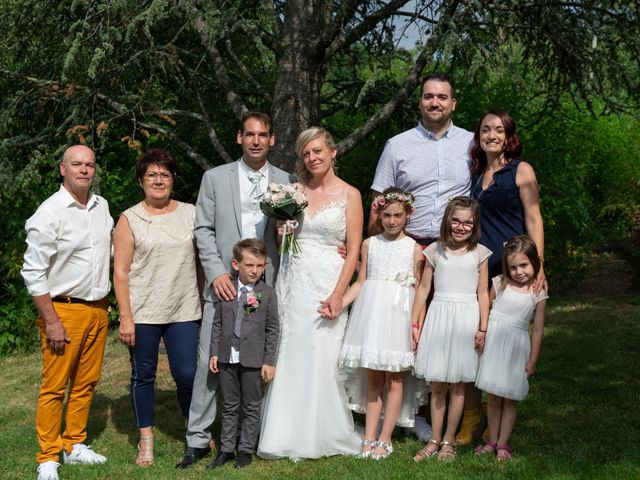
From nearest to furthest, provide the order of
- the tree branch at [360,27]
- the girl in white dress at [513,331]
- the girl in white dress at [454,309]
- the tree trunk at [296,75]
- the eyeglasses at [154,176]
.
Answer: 1. the girl in white dress at [513,331]
2. the girl in white dress at [454,309]
3. the eyeglasses at [154,176]
4. the tree trunk at [296,75]
5. the tree branch at [360,27]

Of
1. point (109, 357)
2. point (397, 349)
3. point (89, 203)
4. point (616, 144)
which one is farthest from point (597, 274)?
point (89, 203)

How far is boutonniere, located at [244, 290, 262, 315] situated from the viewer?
204 inches

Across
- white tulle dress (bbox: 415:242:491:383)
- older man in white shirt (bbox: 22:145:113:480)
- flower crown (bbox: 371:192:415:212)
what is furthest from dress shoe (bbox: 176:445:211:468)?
flower crown (bbox: 371:192:415:212)

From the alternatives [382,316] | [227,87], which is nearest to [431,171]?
[382,316]

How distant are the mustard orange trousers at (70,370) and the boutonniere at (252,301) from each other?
3.50ft

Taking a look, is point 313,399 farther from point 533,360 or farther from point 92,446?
point 92,446

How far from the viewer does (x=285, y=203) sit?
507 centimetres

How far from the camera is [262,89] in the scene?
29.8 feet

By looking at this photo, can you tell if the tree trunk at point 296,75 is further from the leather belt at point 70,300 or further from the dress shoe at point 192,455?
the dress shoe at point 192,455

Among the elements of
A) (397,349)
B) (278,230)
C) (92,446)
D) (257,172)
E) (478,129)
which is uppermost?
(478,129)

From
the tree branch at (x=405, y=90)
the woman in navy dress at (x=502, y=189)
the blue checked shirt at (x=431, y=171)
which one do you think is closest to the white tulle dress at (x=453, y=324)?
the woman in navy dress at (x=502, y=189)

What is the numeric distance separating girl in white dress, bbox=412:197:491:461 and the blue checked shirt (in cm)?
29

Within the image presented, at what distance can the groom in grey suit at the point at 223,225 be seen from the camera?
533 cm

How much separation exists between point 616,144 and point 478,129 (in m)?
10.4
